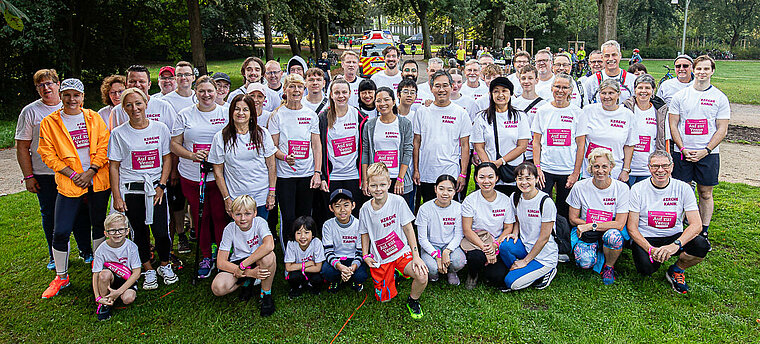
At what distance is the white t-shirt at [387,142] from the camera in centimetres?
521

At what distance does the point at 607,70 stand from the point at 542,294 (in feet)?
12.5

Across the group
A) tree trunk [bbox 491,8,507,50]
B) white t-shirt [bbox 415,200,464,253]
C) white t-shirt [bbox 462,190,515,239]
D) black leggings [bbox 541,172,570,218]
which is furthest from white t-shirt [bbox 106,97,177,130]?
tree trunk [bbox 491,8,507,50]

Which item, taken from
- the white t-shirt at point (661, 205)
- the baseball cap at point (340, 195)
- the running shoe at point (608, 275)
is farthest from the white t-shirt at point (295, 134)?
the white t-shirt at point (661, 205)

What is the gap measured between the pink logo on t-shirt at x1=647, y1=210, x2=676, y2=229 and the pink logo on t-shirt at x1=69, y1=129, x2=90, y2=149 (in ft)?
18.9

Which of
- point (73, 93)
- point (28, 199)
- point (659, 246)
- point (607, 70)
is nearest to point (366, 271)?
point (659, 246)

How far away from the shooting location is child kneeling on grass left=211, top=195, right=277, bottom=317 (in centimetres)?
462

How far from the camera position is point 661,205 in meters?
5.01

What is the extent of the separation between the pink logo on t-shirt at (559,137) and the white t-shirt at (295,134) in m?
2.58

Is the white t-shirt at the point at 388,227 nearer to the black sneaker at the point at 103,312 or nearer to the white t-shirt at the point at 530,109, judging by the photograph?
the white t-shirt at the point at 530,109

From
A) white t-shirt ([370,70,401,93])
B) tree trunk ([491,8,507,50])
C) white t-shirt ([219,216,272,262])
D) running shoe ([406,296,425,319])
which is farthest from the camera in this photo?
tree trunk ([491,8,507,50])

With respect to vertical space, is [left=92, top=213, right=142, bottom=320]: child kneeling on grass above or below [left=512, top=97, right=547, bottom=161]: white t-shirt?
below

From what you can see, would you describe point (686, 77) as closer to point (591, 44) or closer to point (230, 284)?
point (230, 284)

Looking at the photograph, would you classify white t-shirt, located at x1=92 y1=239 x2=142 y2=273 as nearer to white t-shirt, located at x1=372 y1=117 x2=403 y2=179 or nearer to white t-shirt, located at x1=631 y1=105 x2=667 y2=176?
white t-shirt, located at x1=372 y1=117 x2=403 y2=179

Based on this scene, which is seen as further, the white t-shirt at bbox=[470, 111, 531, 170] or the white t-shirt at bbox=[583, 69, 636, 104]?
the white t-shirt at bbox=[583, 69, 636, 104]
